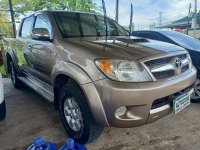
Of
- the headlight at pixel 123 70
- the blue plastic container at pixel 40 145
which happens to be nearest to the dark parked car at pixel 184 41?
the headlight at pixel 123 70

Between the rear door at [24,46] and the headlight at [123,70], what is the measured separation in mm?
2057

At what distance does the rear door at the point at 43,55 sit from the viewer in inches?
115

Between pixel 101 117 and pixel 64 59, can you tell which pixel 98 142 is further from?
pixel 64 59

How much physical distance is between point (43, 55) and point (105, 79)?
137 cm

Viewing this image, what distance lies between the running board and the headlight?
46.0 inches

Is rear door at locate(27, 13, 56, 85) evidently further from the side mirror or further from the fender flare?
the fender flare

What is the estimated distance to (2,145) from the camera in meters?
2.68

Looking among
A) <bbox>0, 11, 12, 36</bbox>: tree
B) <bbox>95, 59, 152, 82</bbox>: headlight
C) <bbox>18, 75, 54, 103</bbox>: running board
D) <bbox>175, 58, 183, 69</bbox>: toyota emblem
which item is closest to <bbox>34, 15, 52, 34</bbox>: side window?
<bbox>18, 75, 54, 103</bbox>: running board

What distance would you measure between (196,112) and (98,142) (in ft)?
6.15

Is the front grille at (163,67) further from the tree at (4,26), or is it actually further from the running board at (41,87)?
the tree at (4,26)

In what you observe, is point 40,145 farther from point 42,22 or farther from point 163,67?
point 42,22

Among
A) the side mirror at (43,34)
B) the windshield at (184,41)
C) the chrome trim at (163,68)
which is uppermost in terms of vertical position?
the side mirror at (43,34)

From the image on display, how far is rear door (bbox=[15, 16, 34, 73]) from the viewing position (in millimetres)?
3871

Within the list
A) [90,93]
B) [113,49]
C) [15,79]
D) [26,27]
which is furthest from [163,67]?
[15,79]
